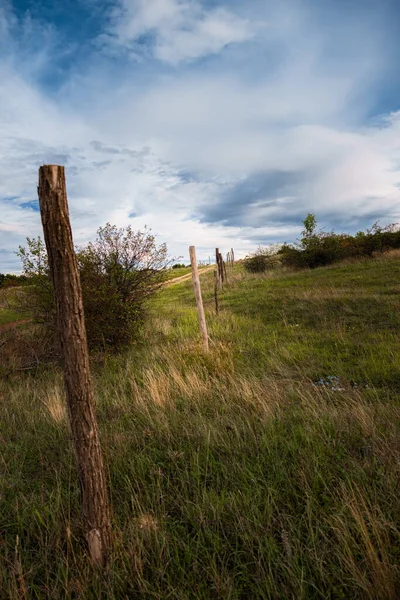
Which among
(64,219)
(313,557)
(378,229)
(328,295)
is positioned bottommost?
(313,557)

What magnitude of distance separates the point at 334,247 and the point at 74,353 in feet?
84.8

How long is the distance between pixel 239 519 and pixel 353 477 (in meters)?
1.08

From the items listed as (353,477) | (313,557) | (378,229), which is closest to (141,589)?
Answer: (313,557)

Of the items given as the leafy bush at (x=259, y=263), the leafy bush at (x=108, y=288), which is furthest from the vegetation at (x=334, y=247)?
the leafy bush at (x=108, y=288)

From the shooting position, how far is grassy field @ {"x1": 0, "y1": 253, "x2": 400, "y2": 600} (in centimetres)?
208

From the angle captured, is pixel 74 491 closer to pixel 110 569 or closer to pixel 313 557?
pixel 110 569

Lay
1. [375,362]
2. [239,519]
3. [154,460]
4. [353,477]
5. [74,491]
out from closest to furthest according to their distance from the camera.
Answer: [239,519]
[353,477]
[74,491]
[154,460]
[375,362]

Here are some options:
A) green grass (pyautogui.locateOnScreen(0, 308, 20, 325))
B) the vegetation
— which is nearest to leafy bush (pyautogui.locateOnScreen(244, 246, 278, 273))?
the vegetation

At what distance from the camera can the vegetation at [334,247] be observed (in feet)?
76.5

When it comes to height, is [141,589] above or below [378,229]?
below

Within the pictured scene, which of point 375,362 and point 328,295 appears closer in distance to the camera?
point 375,362

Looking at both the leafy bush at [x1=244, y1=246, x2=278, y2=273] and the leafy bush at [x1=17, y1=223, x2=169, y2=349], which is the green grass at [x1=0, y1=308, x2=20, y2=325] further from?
the leafy bush at [x1=244, y1=246, x2=278, y2=273]

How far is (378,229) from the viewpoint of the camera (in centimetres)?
2402

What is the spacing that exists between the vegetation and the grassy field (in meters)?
20.0
